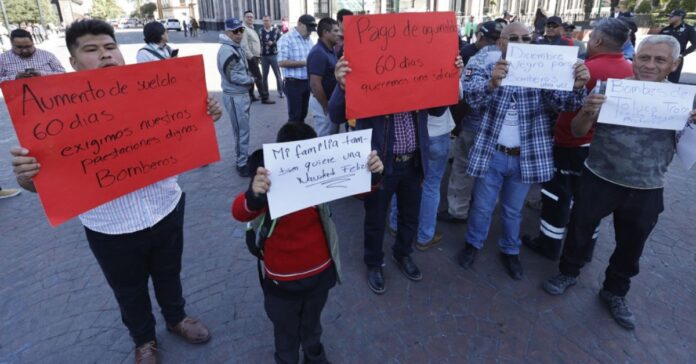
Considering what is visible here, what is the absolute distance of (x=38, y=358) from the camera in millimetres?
2764

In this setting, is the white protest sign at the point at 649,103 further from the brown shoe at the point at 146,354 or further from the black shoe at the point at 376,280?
the brown shoe at the point at 146,354

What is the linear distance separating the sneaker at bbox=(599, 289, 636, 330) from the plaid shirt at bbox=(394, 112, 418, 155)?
6.38 ft

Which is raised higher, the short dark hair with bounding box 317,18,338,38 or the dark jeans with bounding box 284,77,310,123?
the short dark hair with bounding box 317,18,338,38

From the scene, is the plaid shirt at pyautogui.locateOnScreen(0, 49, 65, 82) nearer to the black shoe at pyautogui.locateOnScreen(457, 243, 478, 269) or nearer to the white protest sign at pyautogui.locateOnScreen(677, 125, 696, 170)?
the black shoe at pyautogui.locateOnScreen(457, 243, 478, 269)

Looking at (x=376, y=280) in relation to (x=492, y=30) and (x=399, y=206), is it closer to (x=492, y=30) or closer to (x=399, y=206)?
(x=399, y=206)

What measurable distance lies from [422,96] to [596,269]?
2.45m

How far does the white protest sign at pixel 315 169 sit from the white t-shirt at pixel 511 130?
1.52 m

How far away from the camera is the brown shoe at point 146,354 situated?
8.63 ft

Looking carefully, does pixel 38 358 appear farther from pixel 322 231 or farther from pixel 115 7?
pixel 115 7

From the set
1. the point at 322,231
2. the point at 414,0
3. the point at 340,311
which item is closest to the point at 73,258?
the point at 340,311

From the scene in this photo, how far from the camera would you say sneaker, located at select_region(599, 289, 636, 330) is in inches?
119

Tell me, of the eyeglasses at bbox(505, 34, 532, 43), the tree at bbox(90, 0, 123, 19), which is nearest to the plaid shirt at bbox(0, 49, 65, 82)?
the eyeglasses at bbox(505, 34, 532, 43)

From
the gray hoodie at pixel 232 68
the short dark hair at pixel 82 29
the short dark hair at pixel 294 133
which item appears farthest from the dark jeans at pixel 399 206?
the gray hoodie at pixel 232 68

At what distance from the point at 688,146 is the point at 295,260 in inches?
104
